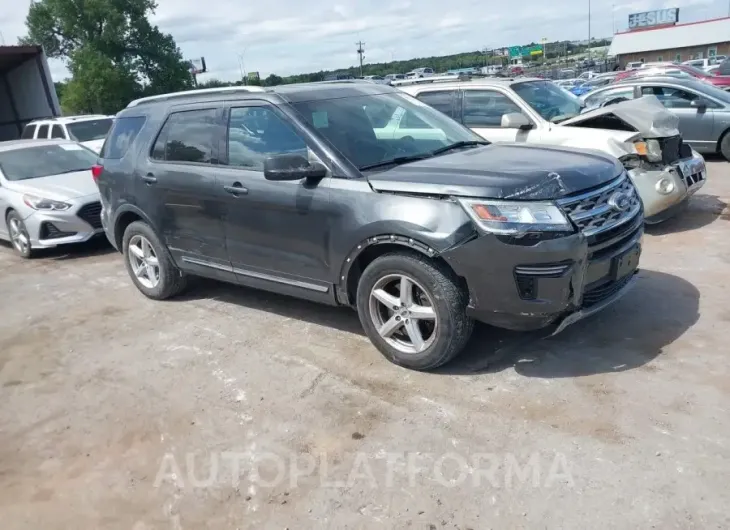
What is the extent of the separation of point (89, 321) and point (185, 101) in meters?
2.20

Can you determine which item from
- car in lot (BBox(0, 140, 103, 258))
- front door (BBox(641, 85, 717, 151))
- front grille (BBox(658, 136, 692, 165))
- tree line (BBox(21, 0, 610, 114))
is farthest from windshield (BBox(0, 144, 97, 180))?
tree line (BBox(21, 0, 610, 114))

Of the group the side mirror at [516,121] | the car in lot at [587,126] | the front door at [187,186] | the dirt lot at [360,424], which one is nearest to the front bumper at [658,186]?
the car in lot at [587,126]

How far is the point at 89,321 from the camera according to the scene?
5836 mm

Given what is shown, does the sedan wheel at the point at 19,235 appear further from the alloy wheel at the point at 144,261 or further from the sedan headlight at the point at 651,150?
the sedan headlight at the point at 651,150

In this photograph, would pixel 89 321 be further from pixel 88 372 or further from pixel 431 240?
pixel 431 240

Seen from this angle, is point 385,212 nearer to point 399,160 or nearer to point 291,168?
point 399,160

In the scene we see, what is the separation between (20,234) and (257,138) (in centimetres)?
557

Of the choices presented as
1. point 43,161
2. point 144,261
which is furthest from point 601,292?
point 43,161

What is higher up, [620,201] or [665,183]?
[620,201]

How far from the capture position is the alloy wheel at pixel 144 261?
6.00 meters

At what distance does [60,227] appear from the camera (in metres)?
8.35

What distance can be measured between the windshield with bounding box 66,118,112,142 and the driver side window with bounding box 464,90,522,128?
8.90 metres

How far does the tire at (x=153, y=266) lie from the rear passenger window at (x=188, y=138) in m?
0.78

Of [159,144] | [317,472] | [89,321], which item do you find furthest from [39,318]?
[317,472]
